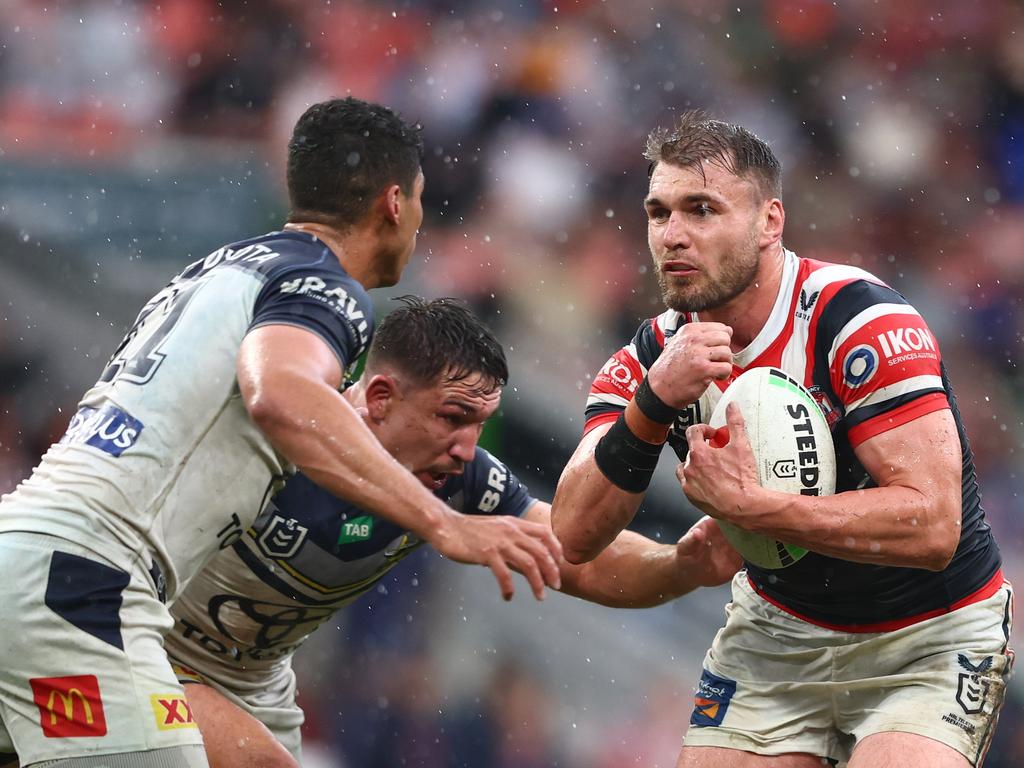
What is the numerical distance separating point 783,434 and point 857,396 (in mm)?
253

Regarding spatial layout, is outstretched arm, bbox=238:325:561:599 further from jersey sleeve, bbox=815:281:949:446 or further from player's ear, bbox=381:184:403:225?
jersey sleeve, bbox=815:281:949:446

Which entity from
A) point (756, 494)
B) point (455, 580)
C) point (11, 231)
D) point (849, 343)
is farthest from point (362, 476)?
point (11, 231)

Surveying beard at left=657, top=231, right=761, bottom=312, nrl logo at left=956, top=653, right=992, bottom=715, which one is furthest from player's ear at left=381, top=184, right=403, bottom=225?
nrl logo at left=956, top=653, right=992, bottom=715

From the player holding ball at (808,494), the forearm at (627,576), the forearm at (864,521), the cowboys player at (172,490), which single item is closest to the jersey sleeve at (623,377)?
the player holding ball at (808,494)

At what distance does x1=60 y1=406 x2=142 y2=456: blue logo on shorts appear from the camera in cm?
332

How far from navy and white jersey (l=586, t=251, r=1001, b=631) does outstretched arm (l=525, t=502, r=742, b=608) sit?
31cm

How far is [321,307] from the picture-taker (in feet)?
10.9

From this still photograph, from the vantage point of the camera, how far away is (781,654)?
13.7 feet

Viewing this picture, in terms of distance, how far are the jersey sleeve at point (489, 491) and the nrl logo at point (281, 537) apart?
2.12ft

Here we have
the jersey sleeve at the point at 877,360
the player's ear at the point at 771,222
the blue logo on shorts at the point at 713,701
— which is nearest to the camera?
the jersey sleeve at the point at 877,360

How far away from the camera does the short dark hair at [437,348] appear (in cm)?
450

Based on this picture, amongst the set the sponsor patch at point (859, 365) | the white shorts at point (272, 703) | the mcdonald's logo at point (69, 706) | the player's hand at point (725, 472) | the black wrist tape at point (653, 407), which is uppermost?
the sponsor patch at point (859, 365)

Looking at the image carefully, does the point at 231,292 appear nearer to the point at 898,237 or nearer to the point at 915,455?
the point at 915,455

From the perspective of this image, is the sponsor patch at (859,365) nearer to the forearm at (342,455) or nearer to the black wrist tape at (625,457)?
the black wrist tape at (625,457)
